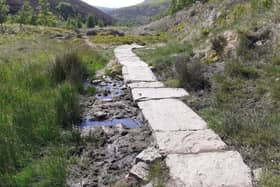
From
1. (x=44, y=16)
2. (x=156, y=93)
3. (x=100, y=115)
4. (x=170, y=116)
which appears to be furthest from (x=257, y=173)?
(x=44, y=16)

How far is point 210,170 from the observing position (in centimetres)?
225

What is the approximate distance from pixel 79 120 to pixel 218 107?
1700 millimetres

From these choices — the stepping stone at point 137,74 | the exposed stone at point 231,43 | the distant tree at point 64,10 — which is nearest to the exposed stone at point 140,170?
the stepping stone at point 137,74

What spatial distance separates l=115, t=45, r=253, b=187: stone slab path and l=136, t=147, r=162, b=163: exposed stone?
67mm

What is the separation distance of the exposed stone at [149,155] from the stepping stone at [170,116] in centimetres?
49

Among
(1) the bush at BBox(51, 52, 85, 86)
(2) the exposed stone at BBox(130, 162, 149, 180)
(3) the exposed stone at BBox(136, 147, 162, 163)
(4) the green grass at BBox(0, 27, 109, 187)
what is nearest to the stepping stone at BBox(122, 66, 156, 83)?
(1) the bush at BBox(51, 52, 85, 86)

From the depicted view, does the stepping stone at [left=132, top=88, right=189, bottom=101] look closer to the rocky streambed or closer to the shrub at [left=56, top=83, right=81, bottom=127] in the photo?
the rocky streambed

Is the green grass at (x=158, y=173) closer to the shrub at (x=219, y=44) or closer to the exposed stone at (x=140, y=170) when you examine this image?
the exposed stone at (x=140, y=170)

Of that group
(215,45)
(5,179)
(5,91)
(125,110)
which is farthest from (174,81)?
(5,179)

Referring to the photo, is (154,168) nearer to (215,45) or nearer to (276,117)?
(276,117)

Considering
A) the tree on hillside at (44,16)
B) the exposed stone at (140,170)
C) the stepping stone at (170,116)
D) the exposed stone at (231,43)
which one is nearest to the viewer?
the exposed stone at (140,170)

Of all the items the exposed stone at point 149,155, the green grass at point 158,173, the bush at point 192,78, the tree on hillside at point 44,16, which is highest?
the tree on hillside at point 44,16

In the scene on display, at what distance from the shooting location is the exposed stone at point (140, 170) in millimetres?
2299

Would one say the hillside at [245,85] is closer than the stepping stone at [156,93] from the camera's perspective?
Yes
